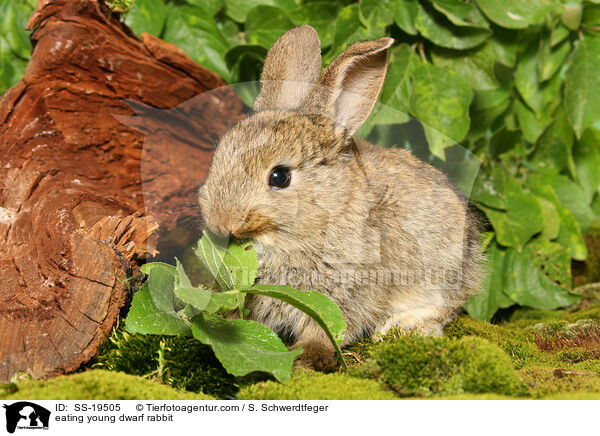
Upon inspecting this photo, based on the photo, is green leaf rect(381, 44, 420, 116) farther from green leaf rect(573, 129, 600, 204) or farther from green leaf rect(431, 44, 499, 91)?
green leaf rect(573, 129, 600, 204)

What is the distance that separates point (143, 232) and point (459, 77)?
2.66 m

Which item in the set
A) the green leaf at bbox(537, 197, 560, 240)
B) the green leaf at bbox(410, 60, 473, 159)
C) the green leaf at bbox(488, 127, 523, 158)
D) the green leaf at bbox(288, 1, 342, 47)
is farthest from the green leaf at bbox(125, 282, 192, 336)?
the green leaf at bbox(537, 197, 560, 240)

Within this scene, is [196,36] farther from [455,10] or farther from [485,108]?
[485,108]

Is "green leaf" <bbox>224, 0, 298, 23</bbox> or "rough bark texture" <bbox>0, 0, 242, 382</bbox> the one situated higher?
"green leaf" <bbox>224, 0, 298, 23</bbox>

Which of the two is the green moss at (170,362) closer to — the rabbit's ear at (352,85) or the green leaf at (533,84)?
the rabbit's ear at (352,85)

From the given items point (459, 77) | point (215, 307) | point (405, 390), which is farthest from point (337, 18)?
point (405, 390)

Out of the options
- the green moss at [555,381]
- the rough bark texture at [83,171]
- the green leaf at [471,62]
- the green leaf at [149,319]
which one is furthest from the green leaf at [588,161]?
the green leaf at [149,319]

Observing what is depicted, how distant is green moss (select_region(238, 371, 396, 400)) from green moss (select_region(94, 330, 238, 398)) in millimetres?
250

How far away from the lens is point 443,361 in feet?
8.66

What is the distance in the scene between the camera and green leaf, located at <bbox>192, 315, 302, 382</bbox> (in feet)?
8.73

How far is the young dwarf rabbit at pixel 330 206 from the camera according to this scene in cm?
312

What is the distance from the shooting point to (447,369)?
2.64 m

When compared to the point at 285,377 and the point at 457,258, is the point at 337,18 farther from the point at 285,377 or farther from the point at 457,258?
the point at 285,377
